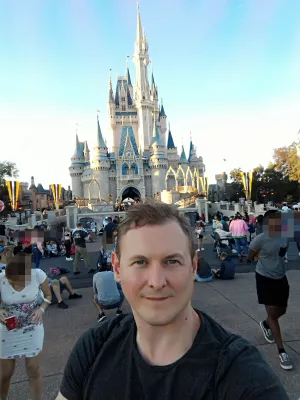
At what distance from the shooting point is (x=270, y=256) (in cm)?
346

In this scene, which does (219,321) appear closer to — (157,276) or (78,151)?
(157,276)

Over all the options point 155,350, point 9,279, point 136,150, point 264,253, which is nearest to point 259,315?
point 264,253

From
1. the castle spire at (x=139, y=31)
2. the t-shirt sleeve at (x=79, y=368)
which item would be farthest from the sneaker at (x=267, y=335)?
the castle spire at (x=139, y=31)

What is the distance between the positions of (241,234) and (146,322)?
28.5 ft

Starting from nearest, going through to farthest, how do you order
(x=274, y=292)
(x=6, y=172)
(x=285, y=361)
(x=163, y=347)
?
1. (x=163, y=347)
2. (x=285, y=361)
3. (x=274, y=292)
4. (x=6, y=172)

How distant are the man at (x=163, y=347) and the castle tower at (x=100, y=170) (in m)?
49.4

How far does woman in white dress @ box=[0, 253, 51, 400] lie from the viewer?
2.54 metres

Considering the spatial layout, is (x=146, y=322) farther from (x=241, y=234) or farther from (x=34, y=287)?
(x=241, y=234)

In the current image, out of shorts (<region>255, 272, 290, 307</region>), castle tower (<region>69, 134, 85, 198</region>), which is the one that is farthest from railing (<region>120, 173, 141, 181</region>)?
shorts (<region>255, 272, 290, 307</region>)

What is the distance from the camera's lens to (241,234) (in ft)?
30.5

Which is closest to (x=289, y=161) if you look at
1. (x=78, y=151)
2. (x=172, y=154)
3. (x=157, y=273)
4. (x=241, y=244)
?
(x=241, y=244)

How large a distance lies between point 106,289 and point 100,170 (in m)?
47.0

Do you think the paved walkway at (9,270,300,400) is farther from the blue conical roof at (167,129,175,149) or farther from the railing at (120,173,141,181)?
the blue conical roof at (167,129,175,149)

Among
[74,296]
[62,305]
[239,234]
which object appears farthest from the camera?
[239,234]
